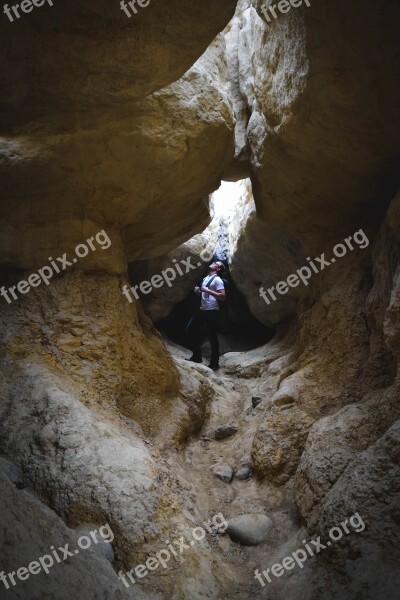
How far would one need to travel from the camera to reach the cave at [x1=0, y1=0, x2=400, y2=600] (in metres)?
2.55

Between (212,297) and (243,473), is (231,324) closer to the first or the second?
(212,297)

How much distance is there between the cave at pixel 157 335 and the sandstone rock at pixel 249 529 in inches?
0.7

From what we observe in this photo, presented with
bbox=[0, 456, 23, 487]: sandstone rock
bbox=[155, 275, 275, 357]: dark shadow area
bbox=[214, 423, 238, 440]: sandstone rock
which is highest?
bbox=[155, 275, 275, 357]: dark shadow area

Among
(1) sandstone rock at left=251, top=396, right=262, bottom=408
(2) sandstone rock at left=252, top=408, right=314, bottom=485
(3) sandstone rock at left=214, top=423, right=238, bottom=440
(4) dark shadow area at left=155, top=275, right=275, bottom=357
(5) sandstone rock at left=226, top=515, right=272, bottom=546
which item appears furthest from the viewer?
(4) dark shadow area at left=155, top=275, right=275, bottom=357

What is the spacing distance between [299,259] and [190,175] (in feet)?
9.85

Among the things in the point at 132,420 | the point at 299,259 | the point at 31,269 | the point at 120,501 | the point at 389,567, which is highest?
the point at 31,269

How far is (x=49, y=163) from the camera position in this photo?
151 inches

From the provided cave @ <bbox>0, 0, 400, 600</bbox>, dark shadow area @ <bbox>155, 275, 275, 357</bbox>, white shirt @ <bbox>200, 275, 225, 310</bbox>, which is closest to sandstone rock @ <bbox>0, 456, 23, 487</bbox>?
cave @ <bbox>0, 0, 400, 600</bbox>

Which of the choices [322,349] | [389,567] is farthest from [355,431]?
[322,349]

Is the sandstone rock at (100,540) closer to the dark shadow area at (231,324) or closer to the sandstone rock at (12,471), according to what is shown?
the sandstone rock at (12,471)

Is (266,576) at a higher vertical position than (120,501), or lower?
lower

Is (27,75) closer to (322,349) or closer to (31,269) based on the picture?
(31,269)

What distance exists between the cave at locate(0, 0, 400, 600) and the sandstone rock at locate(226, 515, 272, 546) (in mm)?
18

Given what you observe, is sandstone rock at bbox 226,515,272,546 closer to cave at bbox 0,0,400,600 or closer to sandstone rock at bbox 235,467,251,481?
cave at bbox 0,0,400,600
